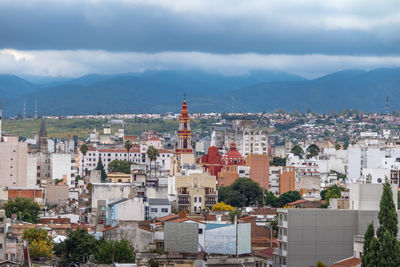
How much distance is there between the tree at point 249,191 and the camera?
495ft

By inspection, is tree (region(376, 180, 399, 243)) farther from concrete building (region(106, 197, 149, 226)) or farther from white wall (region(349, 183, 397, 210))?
concrete building (region(106, 197, 149, 226))

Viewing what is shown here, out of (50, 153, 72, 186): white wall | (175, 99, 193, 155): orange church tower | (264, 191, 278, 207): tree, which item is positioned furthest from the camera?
(175, 99, 193, 155): orange church tower

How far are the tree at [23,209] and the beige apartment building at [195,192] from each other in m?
24.5

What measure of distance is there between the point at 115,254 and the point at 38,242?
14343 mm

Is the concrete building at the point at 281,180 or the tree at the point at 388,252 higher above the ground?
the concrete building at the point at 281,180

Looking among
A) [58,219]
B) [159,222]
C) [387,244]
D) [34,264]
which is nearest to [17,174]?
[58,219]

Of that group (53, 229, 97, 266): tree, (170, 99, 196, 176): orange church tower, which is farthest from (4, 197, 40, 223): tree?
(170, 99, 196, 176): orange church tower

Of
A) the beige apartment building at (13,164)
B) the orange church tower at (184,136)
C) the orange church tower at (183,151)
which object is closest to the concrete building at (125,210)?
the beige apartment building at (13,164)

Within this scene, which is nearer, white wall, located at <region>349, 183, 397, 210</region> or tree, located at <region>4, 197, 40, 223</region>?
white wall, located at <region>349, 183, 397, 210</region>

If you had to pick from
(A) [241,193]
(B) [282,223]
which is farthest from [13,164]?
(B) [282,223]

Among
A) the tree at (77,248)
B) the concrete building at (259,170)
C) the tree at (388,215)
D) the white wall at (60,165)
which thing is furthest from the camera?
the concrete building at (259,170)

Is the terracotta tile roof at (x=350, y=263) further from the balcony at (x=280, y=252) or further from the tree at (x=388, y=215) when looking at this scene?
the balcony at (x=280, y=252)

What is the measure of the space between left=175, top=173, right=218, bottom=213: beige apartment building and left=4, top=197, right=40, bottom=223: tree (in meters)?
24.5

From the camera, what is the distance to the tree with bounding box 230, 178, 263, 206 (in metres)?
151
